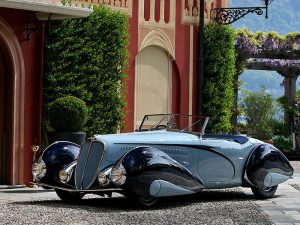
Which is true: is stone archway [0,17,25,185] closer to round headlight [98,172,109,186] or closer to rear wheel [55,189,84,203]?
rear wheel [55,189,84,203]

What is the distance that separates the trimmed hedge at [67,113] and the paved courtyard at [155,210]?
1.45 meters

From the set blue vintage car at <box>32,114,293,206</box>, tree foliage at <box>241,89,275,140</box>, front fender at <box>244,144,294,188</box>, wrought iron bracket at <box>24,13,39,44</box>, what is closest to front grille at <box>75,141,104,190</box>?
blue vintage car at <box>32,114,293,206</box>

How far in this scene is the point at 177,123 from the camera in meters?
14.5

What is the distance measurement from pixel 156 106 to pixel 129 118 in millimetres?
1059

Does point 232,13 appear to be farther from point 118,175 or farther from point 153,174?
point 118,175

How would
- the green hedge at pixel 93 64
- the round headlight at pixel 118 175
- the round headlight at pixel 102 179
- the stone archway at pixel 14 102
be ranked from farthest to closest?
the green hedge at pixel 93 64 → the stone archway at pixel 14 102 → the round headlight at pixel 102 179 → the round headlight at pixel 118 175

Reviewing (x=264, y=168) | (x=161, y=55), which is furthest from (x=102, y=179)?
(x=161, y=55)

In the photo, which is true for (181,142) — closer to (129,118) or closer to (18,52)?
(18,52)

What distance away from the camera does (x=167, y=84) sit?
20312 millimetres

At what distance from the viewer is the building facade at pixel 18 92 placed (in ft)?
52.6

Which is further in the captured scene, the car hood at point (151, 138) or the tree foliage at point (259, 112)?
the tree foliage at point (259, 112)

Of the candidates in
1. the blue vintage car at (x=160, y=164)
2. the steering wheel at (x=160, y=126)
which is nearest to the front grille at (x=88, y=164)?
the blue vintage car at (x=160, y=164)

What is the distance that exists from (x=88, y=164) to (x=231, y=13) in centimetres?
897

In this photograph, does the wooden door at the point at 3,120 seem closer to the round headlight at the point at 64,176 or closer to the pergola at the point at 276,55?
the round headlight at the point at 64,176
